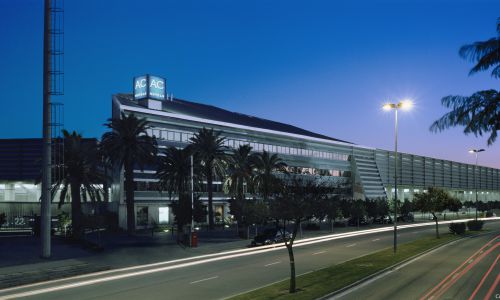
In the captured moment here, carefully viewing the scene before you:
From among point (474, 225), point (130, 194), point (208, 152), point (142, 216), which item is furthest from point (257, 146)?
point (474, 225)

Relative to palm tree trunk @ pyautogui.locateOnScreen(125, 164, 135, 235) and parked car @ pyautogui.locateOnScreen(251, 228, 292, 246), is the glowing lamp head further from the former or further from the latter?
palm tree trunk @ pyautogui.locateOnScreen(125, 164, 135, 235)

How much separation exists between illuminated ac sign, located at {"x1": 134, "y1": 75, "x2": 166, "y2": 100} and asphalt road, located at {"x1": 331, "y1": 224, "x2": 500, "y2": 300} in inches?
2486

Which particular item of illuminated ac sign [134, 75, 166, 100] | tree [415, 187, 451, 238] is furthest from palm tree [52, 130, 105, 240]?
tree [415, 187, 451, 238]

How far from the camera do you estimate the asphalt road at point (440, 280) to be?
75.0 ft

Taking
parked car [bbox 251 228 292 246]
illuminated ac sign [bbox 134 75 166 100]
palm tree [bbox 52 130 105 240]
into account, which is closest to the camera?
parked car [bbox 251 228 292 246]

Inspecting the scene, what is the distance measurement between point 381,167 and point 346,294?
5183 inches

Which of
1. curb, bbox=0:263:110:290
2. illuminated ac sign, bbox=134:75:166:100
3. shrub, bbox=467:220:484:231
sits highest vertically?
illuminated ac sign, bbox=134:75:166:100

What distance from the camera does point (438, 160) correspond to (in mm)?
173750

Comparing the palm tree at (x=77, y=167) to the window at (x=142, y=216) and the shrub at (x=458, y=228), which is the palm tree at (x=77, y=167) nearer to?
the window at (x=142, y=216)

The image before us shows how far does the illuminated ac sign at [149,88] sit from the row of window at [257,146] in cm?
853

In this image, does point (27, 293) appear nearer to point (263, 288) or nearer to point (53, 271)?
point (53, 271)

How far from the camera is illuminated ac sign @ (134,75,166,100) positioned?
9044 cm

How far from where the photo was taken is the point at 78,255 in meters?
42.8

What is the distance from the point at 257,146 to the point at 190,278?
3034 inches
